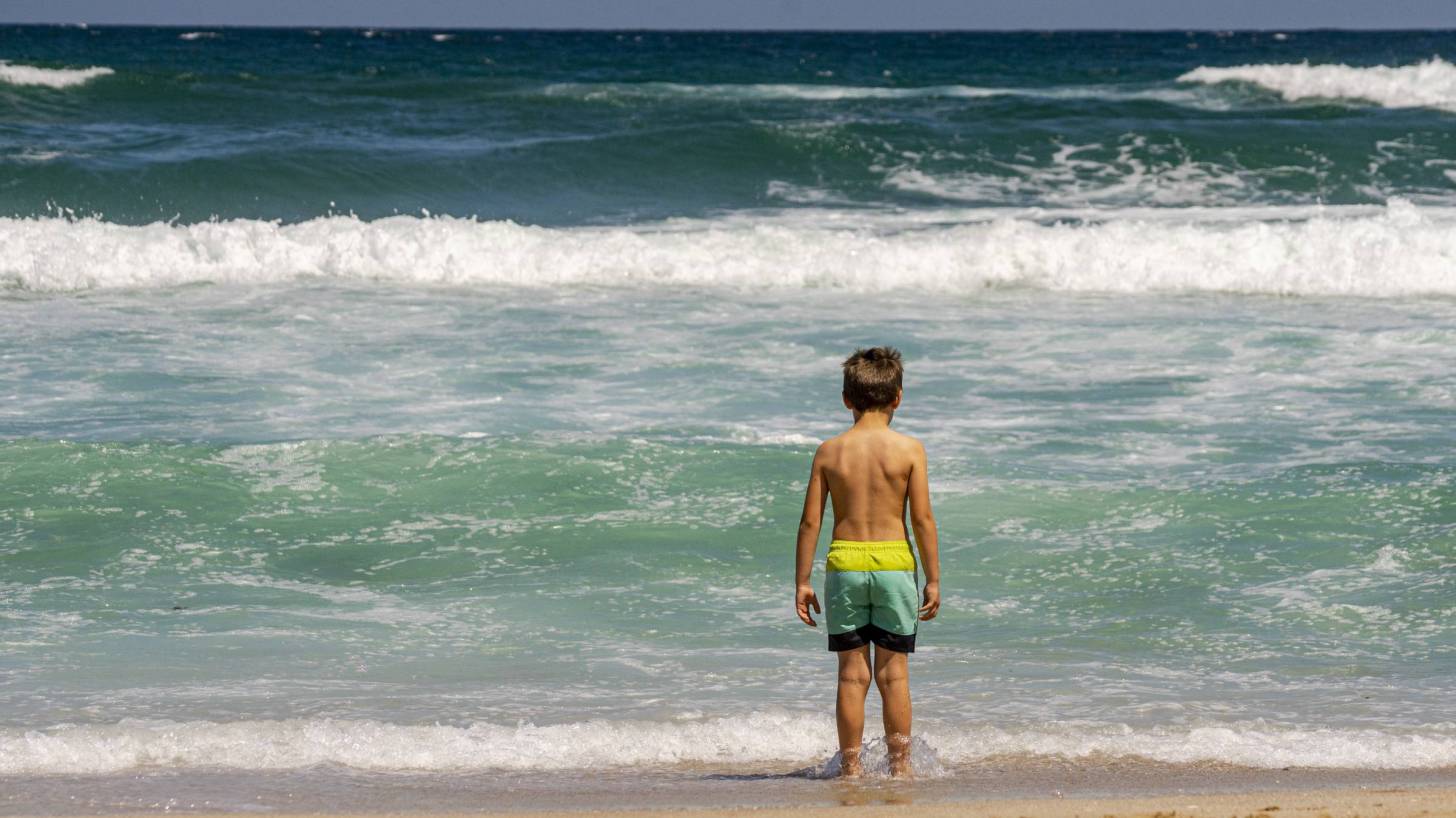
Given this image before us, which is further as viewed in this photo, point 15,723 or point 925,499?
point 15,723

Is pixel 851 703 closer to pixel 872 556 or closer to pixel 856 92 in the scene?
pixel 872 556

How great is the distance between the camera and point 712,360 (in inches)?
444

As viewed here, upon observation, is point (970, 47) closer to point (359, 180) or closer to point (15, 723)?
point (359, 180)

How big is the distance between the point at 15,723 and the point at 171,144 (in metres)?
21.6

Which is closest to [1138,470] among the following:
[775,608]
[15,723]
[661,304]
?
[775,608]

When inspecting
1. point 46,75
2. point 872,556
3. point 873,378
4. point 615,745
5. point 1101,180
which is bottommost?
point 615,745

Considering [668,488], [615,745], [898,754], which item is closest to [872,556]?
[898,754]

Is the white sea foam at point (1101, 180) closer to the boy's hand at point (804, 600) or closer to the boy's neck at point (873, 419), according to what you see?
the boy's neck at point (873, 419)

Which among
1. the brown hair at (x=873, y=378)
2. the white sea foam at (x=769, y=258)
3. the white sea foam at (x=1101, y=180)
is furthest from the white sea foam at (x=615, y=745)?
the white sea foam at (x=1101, y=180)

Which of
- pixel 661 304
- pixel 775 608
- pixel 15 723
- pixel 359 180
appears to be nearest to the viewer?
pixel 15 723

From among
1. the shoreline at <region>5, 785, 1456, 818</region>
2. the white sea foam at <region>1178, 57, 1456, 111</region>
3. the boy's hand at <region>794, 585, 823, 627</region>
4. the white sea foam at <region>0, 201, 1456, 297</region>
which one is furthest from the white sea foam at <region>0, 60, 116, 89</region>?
the boy's hand at <region>794, 585, 823, 627</region>

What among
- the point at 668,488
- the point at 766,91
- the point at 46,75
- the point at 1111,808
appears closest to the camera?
the point at 1111,808

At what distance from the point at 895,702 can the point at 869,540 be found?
50cm

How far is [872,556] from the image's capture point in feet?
14.8
